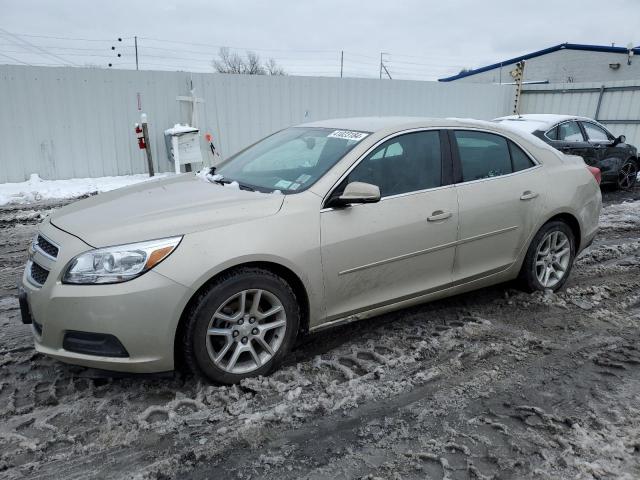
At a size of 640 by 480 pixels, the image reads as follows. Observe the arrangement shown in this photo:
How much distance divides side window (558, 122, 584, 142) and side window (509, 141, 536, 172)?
6150mm

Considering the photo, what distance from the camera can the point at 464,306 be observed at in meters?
4.51

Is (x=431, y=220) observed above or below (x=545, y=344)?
above

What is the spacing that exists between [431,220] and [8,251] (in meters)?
5.14

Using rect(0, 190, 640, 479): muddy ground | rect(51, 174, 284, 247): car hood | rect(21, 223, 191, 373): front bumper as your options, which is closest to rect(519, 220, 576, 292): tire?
rect(0, 190, 640, 479): muddy ground

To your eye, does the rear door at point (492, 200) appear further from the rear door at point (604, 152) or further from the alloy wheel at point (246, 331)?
the rear door at point (604, 152)

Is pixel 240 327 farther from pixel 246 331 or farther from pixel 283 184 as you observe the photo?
pixel 283 184

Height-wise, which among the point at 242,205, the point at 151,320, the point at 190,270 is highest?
the point at 242,205

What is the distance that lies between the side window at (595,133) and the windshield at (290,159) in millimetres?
8120

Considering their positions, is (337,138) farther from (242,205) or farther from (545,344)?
(545,344)

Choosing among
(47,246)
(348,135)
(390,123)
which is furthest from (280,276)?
(390,123)

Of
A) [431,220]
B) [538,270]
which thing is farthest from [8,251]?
[538,270]

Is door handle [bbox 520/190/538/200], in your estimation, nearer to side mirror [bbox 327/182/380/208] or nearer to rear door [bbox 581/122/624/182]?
side mirror [bbox 327/182/380/208]

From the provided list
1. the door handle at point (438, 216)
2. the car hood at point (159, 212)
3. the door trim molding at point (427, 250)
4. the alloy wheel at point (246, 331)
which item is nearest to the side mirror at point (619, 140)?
the door trim molding at point (427, 250)

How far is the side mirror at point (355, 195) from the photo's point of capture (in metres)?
3.28
